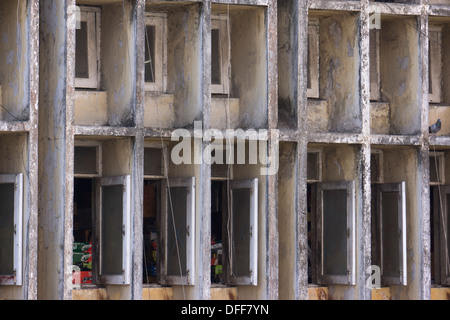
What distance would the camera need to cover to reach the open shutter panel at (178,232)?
15.4 m

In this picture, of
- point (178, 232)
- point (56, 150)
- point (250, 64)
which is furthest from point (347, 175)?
point (56, 150)

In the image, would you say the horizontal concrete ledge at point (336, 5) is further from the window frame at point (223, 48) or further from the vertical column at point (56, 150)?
the vertical column at point (56, 150)

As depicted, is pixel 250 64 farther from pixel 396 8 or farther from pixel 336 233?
pixel 336 233

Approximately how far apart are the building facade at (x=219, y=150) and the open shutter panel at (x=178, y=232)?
27 millimetres

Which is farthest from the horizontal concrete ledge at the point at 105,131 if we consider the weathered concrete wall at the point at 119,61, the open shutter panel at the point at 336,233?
the open shutter panel at the point at 336,233

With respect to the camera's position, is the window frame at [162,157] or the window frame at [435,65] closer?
the window frame at [162,157]

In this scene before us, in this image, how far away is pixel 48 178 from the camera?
14.8 meters

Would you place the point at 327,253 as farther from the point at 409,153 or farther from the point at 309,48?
the point at 309,48

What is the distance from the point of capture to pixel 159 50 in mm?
16172

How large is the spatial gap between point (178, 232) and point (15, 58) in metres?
3.16

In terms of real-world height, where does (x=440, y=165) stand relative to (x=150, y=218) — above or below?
above

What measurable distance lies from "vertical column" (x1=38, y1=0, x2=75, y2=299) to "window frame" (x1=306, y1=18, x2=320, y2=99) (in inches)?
152

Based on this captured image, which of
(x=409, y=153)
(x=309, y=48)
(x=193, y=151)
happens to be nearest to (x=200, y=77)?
(x=193, y=151)

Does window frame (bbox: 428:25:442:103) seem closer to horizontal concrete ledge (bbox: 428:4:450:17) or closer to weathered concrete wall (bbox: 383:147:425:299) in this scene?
horizontal concrete ledge (bbox: 428:4:450:17)
